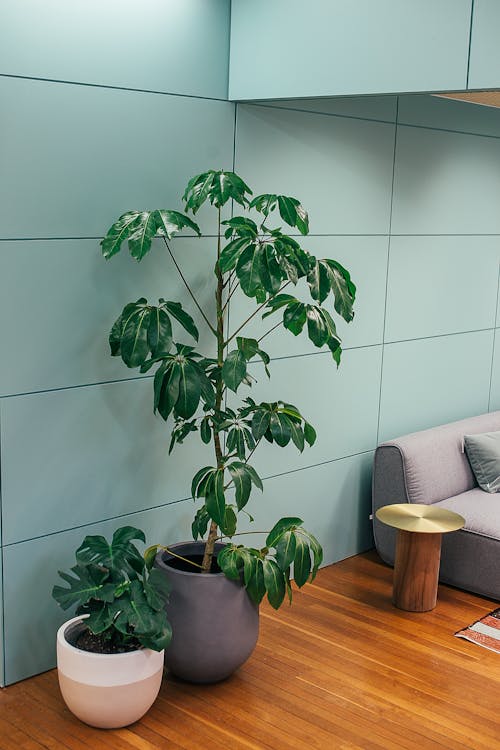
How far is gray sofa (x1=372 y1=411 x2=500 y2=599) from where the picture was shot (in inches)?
175

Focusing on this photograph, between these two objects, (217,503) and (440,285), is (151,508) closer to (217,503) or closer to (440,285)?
(217,503)

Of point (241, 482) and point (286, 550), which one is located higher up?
point (241, 482)

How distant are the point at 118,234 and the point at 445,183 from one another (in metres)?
2.53

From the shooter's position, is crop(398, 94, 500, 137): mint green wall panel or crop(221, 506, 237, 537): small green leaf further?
crop(398, 94, 500, 137): mint green wall panel

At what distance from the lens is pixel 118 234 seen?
10.8 feet

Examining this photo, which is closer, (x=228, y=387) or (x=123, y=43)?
(x=228, y=387)

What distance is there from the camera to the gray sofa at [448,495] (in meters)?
4.45

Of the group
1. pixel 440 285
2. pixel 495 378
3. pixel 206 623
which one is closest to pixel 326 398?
pixel 440 285

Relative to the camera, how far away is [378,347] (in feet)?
16.0

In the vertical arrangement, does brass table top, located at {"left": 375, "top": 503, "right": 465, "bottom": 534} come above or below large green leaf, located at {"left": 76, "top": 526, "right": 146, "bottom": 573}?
below

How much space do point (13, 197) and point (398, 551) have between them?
242 cm

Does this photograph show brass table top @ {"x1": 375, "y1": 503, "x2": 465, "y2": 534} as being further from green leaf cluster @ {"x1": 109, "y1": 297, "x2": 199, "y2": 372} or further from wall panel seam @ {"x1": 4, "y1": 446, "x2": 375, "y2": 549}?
green leaf cluster @ {"x1": 109, "y1": 297, "x2": 199, "y2": 372}

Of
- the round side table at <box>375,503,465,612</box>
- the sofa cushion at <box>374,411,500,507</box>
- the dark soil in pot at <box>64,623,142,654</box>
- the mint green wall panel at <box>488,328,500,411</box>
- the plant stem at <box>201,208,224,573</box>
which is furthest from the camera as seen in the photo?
the mint green wall panel at <box>488,328,500,411</box>

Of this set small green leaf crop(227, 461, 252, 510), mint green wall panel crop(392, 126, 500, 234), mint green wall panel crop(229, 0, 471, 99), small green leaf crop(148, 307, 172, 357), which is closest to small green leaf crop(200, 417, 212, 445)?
small green leaf crop(227, 461, 252, 510)
